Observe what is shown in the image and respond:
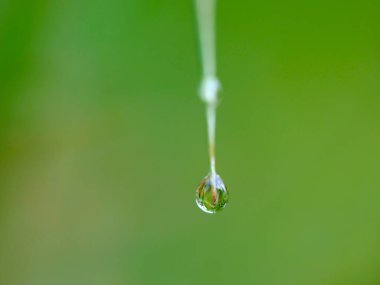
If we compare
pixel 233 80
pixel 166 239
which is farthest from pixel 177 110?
pixel 166 239

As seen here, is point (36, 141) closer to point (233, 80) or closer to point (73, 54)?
point (73, 54)

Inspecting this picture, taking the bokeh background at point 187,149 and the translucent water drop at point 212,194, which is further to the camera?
the bokeh background at point 187,149

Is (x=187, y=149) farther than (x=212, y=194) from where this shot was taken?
Yes

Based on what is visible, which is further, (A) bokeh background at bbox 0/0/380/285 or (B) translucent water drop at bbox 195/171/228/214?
(A) bokeh background at bbox 0/0/380/285

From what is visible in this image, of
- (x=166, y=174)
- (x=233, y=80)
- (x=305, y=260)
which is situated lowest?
(x=305, y=260)

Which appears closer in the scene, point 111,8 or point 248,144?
point 111,8

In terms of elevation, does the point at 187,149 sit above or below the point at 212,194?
below

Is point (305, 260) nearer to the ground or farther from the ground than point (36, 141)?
nearer to the ground

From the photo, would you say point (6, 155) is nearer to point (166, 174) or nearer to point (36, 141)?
point (36, 141)
